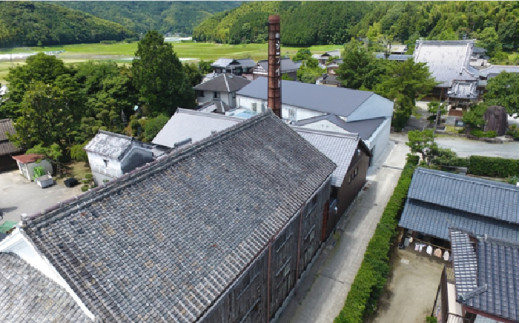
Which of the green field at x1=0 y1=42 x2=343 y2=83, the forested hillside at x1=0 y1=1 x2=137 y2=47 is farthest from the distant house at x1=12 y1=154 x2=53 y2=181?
the forested hillside at x1=0 y1=1 x2=137 y2=47

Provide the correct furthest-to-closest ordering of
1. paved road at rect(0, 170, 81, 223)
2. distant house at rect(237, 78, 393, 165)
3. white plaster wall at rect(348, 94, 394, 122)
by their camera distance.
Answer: white plaster wall at rect(348, 94, 394, 122)
distant house at rect(237, 78, 393, 165)
paved road at rect(0, 170, 81, 223)

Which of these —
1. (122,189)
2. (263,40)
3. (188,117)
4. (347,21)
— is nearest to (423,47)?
(188,117)

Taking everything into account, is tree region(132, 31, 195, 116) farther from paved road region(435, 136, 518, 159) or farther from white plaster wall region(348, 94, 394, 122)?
paved road region(435, 136, 518, 159)

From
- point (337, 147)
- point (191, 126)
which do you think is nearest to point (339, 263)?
point (337, 147)

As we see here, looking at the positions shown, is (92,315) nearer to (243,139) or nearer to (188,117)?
(243,139)

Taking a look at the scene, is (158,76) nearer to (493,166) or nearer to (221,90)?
(221,90)
